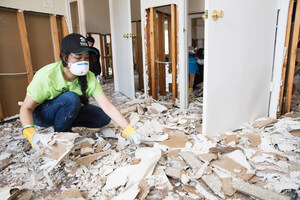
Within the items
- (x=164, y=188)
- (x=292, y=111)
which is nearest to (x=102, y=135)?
(x=164, y=188)

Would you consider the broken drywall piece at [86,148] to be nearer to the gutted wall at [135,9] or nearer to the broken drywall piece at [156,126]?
the broken drywall piece at [156,126]

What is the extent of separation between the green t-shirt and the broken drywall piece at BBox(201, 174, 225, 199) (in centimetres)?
113

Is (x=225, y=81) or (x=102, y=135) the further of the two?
(x=102, y=135)

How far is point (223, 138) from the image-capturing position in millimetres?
2053

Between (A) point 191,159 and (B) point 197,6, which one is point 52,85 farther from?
Answer: (B) point 197,6

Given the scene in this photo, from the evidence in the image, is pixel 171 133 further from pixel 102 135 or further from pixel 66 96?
pixel 66 96

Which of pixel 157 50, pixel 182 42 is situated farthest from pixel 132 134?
pixel 157 50

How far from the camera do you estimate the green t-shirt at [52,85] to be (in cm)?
173

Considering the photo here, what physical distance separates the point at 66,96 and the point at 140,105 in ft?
4.83

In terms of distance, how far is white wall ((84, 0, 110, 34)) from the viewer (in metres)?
6.92

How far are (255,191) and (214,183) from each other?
0.24 metres

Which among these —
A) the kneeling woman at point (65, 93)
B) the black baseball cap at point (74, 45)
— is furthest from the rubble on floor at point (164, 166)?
the black baseball cap at point (74, 45)

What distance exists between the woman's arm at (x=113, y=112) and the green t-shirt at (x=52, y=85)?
75 millimetres

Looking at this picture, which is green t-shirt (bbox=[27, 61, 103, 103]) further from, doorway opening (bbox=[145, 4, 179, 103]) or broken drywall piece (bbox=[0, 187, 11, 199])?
doorway opening (bbox=[145, 4, 179, 103])
